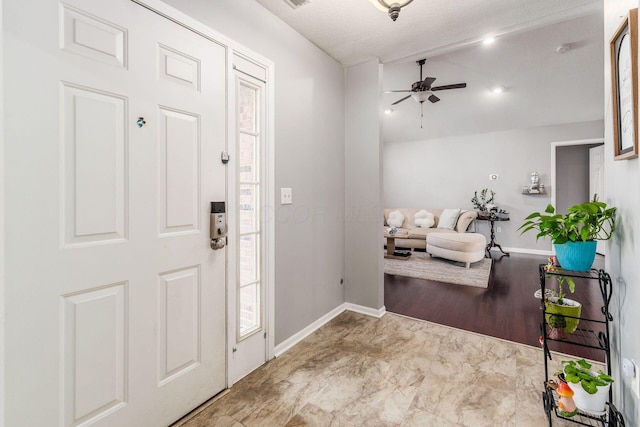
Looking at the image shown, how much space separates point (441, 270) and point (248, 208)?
355cm

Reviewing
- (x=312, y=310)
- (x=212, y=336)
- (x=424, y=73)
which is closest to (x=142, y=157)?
(x=212, y=336)

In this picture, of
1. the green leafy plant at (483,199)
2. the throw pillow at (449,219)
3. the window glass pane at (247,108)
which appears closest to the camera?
the window glass pane at (247,108)

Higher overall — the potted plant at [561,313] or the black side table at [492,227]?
the black side table at [492,227]

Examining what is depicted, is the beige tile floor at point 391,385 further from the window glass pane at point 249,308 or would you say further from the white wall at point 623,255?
the white wall at point 623,255

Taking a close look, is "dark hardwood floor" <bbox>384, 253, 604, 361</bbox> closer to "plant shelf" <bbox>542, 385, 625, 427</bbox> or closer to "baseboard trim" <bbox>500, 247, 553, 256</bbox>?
"plant shelf" <bbox>542, 385, 625, 427</bbox>

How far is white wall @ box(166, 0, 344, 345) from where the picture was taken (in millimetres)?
2000

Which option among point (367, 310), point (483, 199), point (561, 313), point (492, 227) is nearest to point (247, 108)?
point (367, 310)

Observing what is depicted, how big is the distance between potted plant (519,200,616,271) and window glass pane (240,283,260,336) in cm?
159

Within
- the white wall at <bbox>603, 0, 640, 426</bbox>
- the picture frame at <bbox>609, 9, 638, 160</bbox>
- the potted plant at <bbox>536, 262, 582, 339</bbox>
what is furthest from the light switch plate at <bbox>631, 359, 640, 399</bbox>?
the potted plant at <bbox>536, 262, 582, 339</bbox>

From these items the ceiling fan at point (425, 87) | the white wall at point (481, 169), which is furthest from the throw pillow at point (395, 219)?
the ceiling fan at point (425, 87)

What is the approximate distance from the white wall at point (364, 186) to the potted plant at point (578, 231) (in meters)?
1.45

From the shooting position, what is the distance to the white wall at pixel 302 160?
2.00 m

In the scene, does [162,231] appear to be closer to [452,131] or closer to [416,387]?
[416,387]

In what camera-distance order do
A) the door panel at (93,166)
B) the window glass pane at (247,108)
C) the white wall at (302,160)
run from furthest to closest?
the white wall at (302,160) < the window glass pane at (247,108) < the door panel at (93,166)
